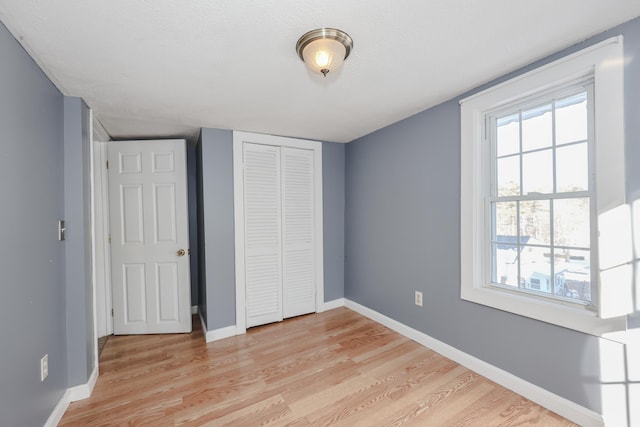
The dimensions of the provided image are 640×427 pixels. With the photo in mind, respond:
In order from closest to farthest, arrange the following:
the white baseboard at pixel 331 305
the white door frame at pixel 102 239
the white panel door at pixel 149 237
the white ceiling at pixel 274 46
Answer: the white ceiling at pixel 274 46
the white door frame at pixel 102 239
the white panel door at pixel 149 237
the white baseboard at pixel 331 305

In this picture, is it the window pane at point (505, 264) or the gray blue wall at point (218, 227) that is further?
the gray blue wall at point (218, 227)

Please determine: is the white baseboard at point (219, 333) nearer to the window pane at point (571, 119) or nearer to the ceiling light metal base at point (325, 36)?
the ceiling light metal base at point (325, 36)

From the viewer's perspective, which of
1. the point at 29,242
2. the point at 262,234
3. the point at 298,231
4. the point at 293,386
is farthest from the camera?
the point at 298,231

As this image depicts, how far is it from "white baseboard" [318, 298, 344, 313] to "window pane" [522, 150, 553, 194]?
2.49m

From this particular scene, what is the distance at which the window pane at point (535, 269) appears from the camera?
1.81m

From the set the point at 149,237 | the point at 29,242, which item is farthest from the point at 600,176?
the point at 149,237

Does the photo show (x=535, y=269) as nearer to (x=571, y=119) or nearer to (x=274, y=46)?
(x=571, y=119)

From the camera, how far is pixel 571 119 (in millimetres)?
1693

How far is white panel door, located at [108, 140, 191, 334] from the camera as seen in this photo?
2896 mm

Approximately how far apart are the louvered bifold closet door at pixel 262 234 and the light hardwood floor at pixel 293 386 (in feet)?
1.28

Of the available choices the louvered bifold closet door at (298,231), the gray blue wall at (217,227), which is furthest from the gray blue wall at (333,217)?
the gray blue wall at (217,227)

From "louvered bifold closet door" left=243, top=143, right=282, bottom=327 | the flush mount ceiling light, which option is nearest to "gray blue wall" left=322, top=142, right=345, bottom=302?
"louvered bifold closet door" left=243, top=143, right=282, bottom=327

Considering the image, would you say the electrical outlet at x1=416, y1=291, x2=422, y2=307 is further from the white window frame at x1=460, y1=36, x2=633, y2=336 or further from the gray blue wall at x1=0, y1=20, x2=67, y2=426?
the gray blue wall at x1=0, y1=20, x2=67, y2=426

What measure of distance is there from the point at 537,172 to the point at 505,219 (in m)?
0.39
